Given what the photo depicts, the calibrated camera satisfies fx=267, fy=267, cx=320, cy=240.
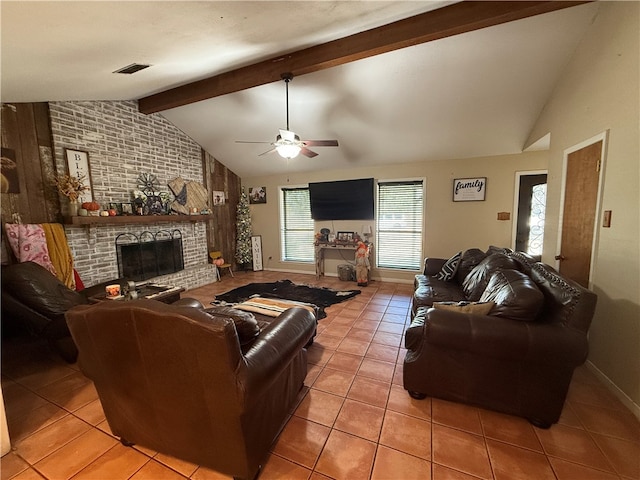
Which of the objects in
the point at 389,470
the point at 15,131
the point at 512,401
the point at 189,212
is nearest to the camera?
the point at 389,470

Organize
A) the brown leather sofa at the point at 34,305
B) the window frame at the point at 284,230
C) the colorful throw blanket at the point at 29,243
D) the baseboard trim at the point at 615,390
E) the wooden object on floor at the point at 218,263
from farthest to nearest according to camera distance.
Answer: the window frame at the point at 284,230
the wooden object on floor at the point at 218,263
the colorful throw blanket at the point at 29,243
the brown leather sofa at the point at 34,305
the baseboard trim at the point at 615,390

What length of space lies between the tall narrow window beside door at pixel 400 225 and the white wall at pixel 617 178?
2.63 meters

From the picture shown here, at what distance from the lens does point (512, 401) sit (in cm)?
176

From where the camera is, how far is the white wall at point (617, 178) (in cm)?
189

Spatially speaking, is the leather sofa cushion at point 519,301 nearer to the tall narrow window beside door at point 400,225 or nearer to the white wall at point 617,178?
the white wall at point 617,178

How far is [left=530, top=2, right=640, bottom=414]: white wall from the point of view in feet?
6.19

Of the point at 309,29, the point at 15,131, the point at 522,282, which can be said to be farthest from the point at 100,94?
the point at 522,282

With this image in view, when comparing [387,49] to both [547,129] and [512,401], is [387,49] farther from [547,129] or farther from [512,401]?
[512,401]

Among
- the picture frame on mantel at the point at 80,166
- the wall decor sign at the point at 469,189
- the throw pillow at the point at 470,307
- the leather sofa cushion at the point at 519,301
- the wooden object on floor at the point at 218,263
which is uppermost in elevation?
the picture frame on mantel at the point at 80,166

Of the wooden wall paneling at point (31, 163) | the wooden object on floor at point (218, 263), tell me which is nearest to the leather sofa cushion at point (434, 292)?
the wooden object on floor at point (218, 263)

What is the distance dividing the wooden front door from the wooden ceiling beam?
4.19 feet

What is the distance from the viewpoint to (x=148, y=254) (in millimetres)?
4461

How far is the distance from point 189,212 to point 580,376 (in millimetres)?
5691

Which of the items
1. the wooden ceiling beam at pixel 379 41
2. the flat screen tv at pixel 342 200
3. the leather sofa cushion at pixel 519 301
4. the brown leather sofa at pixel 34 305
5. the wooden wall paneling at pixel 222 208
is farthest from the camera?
the wooden wall paneling at pixel 222 208
